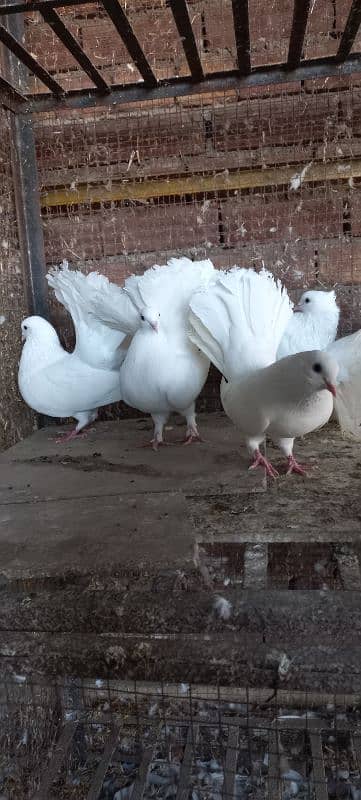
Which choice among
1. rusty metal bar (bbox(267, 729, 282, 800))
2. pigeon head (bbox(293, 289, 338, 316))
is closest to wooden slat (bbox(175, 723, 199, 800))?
rusty metal bar (bbox(267, 729, 282, 800))

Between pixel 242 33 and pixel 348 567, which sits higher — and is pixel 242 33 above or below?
above

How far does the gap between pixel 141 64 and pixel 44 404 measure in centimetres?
143

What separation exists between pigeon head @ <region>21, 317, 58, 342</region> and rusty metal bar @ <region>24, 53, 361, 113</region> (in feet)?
3.14

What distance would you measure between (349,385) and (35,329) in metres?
1.40

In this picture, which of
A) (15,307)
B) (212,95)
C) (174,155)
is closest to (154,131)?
(174,155)

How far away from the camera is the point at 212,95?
2.61 m

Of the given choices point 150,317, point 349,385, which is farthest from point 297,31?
point 349,385

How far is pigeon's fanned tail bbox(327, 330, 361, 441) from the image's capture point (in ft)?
6.09

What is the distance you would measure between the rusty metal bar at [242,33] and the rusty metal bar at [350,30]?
35 centimetres

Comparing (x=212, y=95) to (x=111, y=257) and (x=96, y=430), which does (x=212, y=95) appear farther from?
(x=96, y=430)

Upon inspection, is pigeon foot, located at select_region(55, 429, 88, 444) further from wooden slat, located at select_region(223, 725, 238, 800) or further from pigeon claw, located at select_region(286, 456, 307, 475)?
wooden slat, located at select_region(223, 725, 238, 800)

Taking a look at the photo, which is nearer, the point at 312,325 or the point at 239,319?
the point at 239,319

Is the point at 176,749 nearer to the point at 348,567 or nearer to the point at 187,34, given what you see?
the point at 348,567

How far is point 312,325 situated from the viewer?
7.87 feet
